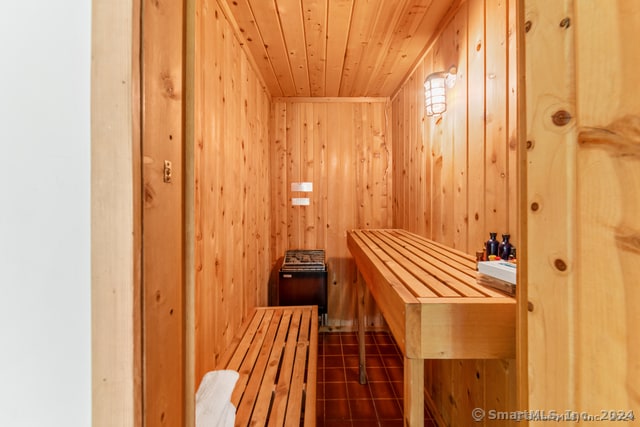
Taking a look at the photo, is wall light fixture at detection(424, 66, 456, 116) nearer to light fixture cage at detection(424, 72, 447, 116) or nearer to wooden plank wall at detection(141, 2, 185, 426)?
light fixture cage at detection(424, 72, 447, 116)

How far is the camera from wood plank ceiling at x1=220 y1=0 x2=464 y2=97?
198 cm

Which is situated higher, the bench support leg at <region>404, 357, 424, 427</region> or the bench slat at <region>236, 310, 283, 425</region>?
the bench support leg at <region>404, 357, 424, 427</region>

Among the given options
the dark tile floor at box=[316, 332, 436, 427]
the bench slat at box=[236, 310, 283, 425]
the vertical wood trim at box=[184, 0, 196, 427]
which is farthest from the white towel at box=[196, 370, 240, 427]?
the dark tile floor at box=[316, 332, 436, 427]

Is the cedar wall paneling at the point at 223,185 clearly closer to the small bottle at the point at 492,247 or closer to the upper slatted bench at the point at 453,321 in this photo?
the upper slatted bench at the point at 453,321

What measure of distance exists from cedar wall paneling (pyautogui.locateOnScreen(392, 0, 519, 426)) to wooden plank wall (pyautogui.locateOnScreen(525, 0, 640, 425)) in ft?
1.02

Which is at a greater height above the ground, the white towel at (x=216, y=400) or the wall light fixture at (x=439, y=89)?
the wall light fixture at (x=439, y=89)

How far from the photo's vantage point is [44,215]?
0.63m

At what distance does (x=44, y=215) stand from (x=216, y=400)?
1.19 meters

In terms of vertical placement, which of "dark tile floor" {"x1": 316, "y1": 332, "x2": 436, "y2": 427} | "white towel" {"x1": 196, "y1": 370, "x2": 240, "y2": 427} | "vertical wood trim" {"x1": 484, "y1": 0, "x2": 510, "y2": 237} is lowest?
"dark tile floor" {"x1": 316, "y1": 332, "x2": 436, "y2": 427}

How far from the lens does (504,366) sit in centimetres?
133

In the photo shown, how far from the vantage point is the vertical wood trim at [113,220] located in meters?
0.62

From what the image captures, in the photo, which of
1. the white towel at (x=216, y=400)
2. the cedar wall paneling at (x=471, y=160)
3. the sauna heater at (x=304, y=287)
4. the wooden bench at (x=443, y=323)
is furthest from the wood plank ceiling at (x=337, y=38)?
the white towel at (x=216, y=400)

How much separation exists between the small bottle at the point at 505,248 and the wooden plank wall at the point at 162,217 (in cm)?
137

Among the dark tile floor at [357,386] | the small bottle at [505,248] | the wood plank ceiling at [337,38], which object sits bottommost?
the dark tile floor at [357,386]
